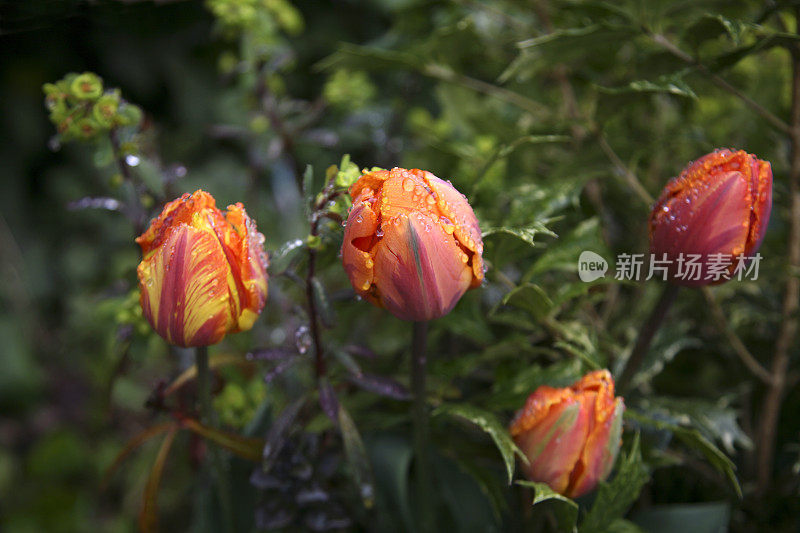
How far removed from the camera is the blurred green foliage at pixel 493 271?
380 mm

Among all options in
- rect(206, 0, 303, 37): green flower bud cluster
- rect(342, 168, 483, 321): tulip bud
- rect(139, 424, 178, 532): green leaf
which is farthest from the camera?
rect(206, 0, 303, 37): green flower bud cluster

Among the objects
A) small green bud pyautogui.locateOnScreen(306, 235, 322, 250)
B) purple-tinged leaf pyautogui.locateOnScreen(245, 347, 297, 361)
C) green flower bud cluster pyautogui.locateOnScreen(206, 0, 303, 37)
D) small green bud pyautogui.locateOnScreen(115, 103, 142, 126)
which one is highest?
green flower bud cluster pyautogui.locateOnScreen(206, 0, 303, 37)

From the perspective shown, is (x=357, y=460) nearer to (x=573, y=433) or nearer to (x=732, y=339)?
(x=573, y=433)

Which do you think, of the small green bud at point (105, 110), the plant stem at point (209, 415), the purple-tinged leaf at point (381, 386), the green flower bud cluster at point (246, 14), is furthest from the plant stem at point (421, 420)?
the green flower bud cluster at point (246, 14)

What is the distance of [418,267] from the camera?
0.29 meters

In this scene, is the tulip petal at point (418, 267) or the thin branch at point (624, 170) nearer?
the tulip petal at point (418, 267)

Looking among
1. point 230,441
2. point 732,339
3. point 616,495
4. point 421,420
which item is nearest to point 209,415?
point 230,441

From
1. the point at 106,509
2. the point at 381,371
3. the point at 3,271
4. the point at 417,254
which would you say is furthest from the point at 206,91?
the point at 417,254

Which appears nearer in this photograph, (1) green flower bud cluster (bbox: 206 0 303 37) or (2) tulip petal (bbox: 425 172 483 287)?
(2) tulip petal (bbox: 425 172 483 287)

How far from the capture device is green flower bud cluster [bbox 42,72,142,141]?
374mm

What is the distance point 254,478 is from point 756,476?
37 cm

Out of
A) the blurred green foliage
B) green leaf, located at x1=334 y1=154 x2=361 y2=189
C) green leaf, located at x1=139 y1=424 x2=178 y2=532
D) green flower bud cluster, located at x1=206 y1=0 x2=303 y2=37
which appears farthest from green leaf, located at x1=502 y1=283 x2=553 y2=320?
green flower bud cluster, located at x1=206 y1=0 x2=303 y2=37

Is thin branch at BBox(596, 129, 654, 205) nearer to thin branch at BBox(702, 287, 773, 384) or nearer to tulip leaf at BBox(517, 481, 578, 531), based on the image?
thin branch at BBox(702, 287, 773, 384)

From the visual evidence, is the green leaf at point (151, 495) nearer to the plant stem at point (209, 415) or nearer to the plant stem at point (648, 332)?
the plant stem at point (209, 415)
